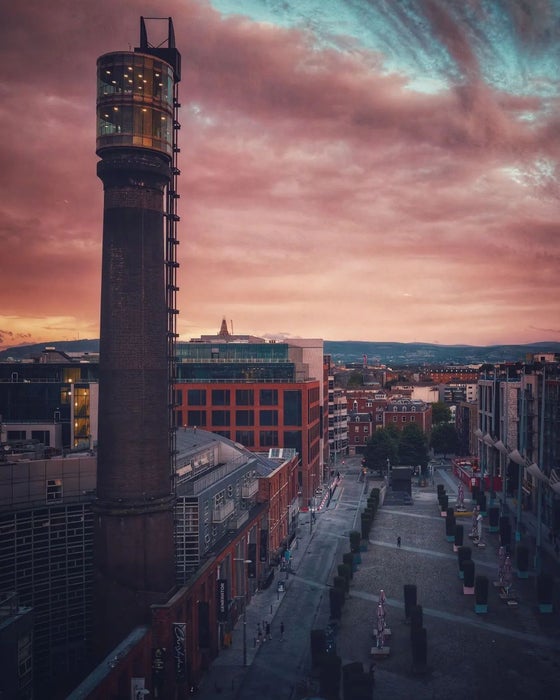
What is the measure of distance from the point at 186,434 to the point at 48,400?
76.2 feet

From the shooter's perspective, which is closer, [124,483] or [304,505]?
[124,483]

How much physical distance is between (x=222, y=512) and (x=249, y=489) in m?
11.3

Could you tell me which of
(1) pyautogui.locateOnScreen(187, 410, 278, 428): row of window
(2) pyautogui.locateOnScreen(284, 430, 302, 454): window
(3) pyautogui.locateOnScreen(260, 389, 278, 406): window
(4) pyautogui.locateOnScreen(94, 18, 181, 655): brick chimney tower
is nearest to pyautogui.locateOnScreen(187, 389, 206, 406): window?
(1) pyautogui.locateOnScreen(187, 410, 278, 428): row of window

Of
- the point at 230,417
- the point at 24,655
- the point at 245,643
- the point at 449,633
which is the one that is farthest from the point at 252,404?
the point at 24,655

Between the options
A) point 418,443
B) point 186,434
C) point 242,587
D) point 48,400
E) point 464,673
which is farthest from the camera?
point 418,443

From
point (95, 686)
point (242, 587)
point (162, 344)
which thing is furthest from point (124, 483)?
point (242, 587)

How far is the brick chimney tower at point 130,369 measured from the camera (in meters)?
43.4

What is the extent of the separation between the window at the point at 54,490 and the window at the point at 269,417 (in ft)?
214

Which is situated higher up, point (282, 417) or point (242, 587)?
point (282, 417)

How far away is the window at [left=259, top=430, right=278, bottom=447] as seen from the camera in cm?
11075

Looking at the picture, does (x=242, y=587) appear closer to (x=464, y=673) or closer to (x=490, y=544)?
(x=464, y=673)

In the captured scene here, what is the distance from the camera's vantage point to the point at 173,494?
46.0 metres

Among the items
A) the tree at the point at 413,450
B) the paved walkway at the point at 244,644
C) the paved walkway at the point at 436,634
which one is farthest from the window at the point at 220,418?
the tree at the point at 413,450

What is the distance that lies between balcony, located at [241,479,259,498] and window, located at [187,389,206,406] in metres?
45.4
